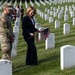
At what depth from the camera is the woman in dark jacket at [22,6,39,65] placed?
931 centimetres

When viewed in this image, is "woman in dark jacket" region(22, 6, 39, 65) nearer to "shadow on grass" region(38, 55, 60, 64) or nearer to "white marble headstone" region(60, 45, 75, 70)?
"shadow on grass" region(38, 55, 60, 64)

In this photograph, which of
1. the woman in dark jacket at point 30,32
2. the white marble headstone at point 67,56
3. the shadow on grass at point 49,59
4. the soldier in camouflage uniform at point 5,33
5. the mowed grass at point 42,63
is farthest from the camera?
the shadow on grass at point 49,59

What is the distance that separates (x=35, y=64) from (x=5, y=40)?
1.63 meters

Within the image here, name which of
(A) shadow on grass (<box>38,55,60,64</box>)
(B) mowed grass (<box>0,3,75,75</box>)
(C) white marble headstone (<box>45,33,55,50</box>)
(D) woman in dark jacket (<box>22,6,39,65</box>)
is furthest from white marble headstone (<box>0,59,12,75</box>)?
(C) white marble headstone (<box>45,33,55,50</box>)

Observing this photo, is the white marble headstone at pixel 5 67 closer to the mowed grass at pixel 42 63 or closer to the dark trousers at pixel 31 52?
the mowed grass at pixel 42 63

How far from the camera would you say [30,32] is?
9.49 metres

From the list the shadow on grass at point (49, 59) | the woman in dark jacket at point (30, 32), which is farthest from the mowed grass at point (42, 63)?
the woman in dark jacket at point (30, 32)

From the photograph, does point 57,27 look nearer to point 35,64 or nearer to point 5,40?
point 35,64

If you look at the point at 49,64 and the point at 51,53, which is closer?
the point at 49,64

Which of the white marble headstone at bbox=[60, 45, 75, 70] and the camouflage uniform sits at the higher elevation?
the camouflage uniform

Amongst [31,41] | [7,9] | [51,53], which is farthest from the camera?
[51,53]

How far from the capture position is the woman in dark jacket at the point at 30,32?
30.6 feet

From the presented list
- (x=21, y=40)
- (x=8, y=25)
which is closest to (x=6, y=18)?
(x=8, y=25)

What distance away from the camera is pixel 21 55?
1155 centimetres
